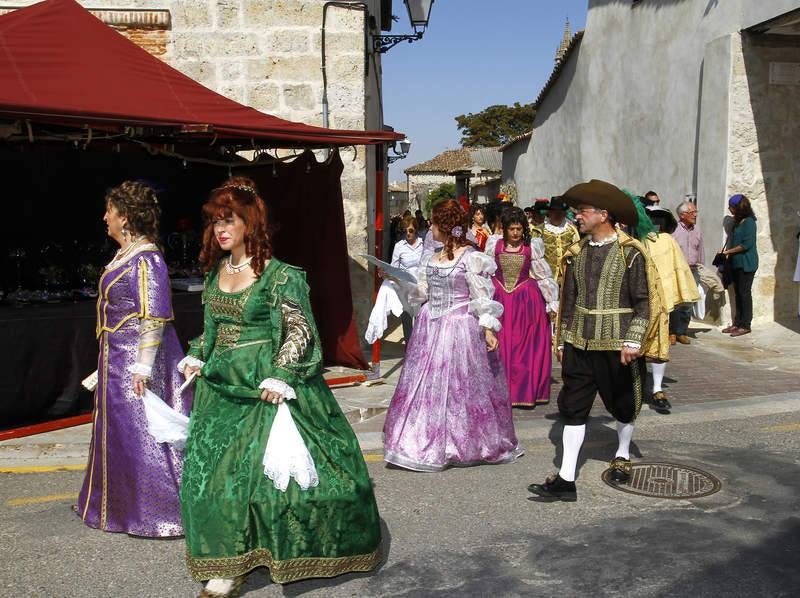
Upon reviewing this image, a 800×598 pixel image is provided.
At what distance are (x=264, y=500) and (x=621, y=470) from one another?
269 cm

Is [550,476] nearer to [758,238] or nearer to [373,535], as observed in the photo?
[373,535]

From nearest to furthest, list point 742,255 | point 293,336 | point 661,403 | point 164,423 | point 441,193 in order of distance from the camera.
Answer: point 293,336 < point 164,423 < point 661,403 < point 742,255 < point 441,193

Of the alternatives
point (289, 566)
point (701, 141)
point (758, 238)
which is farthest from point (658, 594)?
point (701, 141)

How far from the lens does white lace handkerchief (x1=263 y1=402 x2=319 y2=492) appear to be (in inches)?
139

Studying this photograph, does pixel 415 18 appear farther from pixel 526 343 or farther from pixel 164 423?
pixel 164 423

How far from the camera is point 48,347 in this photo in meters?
6.88

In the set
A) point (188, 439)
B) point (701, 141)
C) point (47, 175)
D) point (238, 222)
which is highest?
point (701, 141)

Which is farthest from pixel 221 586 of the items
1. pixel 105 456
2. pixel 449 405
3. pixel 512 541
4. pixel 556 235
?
pixel 556 235

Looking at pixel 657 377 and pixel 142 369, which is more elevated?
pixel 142 369

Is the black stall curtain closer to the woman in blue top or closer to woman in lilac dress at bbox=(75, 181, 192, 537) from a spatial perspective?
woman in lilac dress at bbox=(75, 181, 192, 537)

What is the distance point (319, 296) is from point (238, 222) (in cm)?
514

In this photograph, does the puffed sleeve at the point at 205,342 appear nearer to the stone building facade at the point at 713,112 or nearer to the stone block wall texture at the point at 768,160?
the stone building facade at the point at 713,112

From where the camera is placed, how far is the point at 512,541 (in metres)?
4.50

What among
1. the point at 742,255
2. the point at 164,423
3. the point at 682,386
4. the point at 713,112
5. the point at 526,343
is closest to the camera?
the point at 164,423
